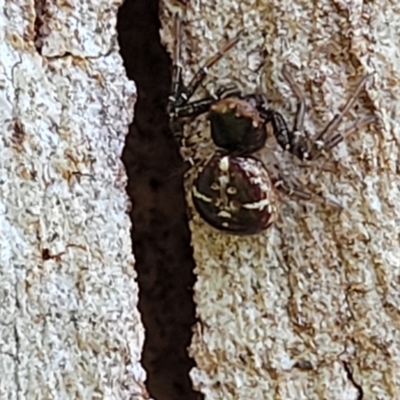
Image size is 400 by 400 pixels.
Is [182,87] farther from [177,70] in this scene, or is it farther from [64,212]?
[64,212]

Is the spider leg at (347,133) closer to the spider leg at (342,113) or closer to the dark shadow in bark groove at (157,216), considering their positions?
the spider leg at (342,113)

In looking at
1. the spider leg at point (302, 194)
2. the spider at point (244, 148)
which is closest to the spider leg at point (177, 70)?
the spider at point (244, 148)

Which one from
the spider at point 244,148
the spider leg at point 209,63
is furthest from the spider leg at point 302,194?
the spider leg at point 209,63

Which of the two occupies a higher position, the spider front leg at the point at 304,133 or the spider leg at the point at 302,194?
the spider front leg at the point at 304,133

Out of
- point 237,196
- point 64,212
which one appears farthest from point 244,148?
point 64,212

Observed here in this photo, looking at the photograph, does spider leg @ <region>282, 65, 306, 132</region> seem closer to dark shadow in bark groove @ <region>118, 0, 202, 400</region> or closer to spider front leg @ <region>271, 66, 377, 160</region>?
spider front leg @ <region>271, 66, 377, 160</region>

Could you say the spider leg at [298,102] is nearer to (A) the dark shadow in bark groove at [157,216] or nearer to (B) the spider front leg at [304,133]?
(B) the spider front leg at [304,133]

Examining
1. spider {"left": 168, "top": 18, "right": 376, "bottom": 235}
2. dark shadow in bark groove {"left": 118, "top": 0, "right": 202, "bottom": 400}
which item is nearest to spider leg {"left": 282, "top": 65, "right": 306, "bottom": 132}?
spider {"left": 168, "top": 18, "right": 376, "bottom": 235}
